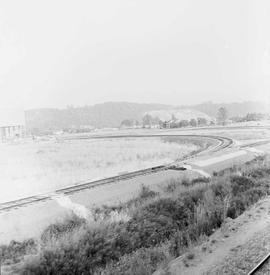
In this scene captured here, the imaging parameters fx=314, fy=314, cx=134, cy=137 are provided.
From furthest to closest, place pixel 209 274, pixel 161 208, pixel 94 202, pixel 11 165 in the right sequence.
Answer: pixel 11 165 → pixel 94 202 → pixel 161 208 → pixel 209 274

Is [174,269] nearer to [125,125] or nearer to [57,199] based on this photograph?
[57,199]

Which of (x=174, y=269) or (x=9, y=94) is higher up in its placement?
(x=9, y=94)

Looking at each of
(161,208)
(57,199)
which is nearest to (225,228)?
(161,208)

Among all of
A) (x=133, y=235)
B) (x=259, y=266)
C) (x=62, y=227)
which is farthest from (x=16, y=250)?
(x=259, y=266)

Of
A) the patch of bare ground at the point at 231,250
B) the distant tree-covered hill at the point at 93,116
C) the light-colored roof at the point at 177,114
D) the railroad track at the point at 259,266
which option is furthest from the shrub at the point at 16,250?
the light-colored roof at the point at 177,114

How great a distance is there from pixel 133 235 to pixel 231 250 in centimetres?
225

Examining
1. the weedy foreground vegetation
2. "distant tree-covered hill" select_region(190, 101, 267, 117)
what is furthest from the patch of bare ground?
"distant tree-covered hill" select_region(190, 101, 267, 117)

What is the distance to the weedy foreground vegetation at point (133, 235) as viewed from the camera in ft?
20.0

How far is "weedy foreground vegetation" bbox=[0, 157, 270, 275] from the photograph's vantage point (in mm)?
6102

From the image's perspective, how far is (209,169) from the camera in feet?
56.8

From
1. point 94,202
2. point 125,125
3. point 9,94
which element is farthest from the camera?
point 125,125

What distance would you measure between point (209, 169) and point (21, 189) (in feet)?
32.1

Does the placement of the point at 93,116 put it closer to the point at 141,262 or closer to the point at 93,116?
the point at 93,116

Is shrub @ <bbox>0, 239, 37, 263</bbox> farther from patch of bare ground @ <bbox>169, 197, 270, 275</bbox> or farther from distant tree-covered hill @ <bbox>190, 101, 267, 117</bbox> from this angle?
distant tree-covered hill @ <bbox>190, 101, 267, 117</bbox>
